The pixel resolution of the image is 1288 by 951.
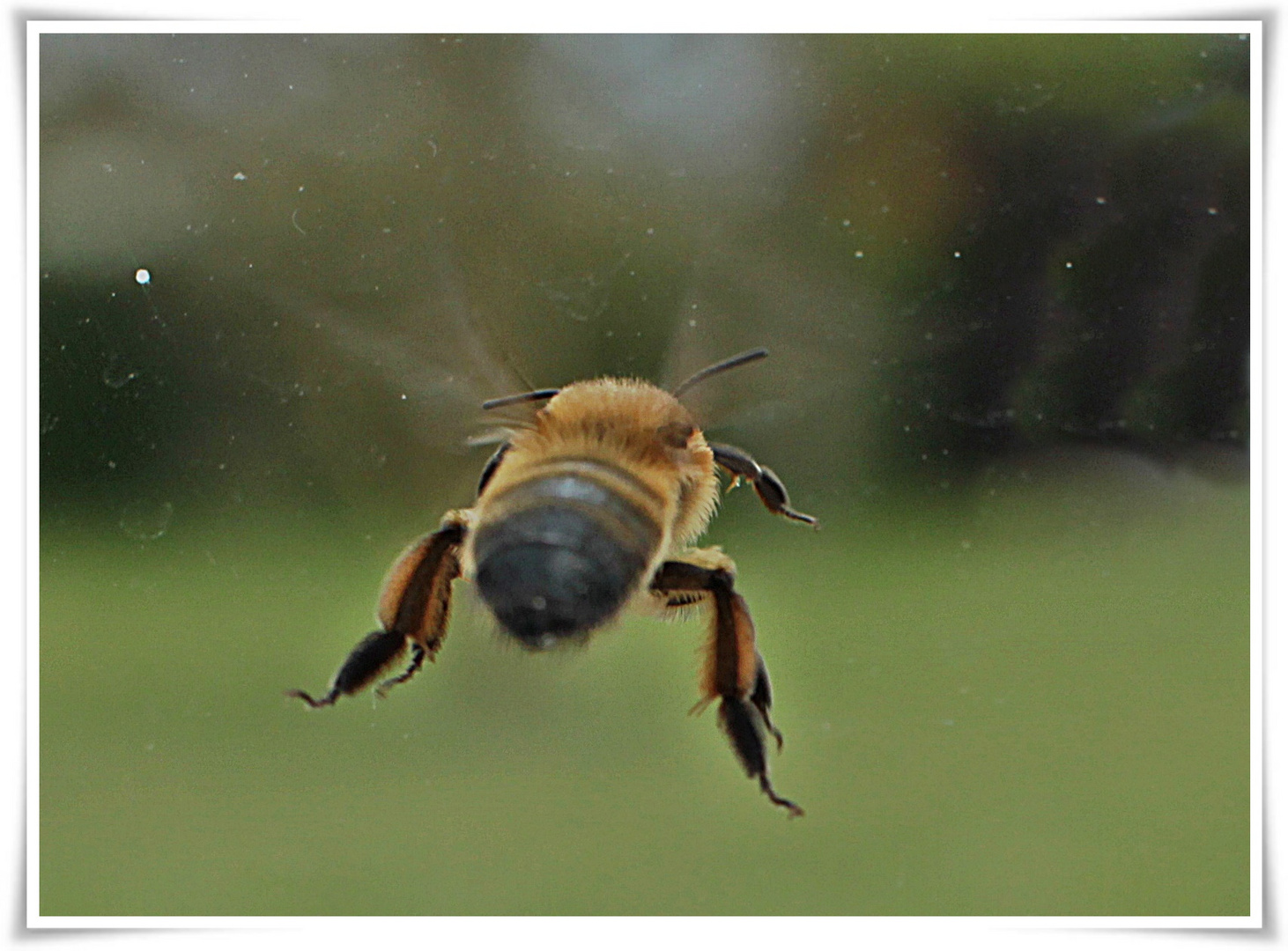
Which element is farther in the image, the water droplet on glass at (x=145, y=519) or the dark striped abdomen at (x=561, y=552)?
the water droplet on glass at (x=145, y=519)

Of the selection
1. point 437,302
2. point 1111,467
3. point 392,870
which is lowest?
point 392,870

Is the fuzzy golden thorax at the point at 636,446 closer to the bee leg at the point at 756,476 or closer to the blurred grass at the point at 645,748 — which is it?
the bee leg at the point at 756,476

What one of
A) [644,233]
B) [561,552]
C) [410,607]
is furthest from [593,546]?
[644,233]

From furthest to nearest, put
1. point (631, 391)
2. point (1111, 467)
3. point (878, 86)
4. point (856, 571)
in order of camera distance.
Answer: point (856, 571) < point (1111, 467) < point (878, 86) < point (631, 391)

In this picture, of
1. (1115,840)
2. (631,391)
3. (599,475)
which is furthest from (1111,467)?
(599,475)

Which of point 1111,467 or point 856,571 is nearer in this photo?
point 1111,467

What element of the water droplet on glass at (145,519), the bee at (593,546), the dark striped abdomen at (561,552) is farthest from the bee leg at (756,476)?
the water droplet on glass at (145,519)

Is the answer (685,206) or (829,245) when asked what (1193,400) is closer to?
(829,245)
